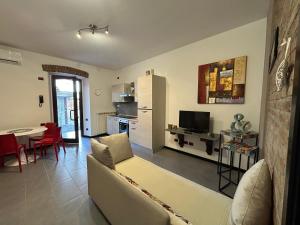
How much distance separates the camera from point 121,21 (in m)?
2.48

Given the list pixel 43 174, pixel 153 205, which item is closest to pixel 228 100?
pixel 153 205

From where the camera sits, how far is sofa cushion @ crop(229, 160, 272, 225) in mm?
743

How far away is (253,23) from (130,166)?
10.4 ft

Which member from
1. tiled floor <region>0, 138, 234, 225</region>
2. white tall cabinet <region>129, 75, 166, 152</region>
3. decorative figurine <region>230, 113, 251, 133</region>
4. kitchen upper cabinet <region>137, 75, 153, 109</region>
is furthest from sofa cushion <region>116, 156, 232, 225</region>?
kitchen upper cabinet <region>137, 75, 153, 109</region>

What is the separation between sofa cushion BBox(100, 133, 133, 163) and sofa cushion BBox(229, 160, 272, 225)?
1652mm

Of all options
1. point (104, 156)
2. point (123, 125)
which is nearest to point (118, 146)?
point (104, 156)

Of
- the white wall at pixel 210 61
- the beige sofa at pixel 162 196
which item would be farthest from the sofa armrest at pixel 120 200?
the white wall at pixel 210 61

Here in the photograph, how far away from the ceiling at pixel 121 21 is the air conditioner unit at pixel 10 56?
193mm

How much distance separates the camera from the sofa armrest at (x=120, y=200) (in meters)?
0.93

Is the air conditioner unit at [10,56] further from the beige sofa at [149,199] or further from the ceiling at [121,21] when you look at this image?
the beige sofa at [149,199]

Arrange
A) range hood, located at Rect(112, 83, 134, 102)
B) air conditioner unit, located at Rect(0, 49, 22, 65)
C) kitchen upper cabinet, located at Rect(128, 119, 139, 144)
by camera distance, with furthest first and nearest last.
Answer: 1. range hood, located at Rect(112, 83, 134, 102)
2. kitchen upper cabinet, located at Rect(128, 119, 139, 144)
3. air conditioner unit, located at Rect(0, 49, 22, 65)

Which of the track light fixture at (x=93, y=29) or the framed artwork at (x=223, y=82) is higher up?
the track light fixture at (x=93, y=29)

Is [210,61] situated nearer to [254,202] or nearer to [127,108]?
[254,202]

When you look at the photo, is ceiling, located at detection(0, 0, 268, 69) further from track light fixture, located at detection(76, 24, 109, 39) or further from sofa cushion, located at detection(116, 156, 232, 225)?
sofa cushion, located at detection(116, 156, 232, 225)
